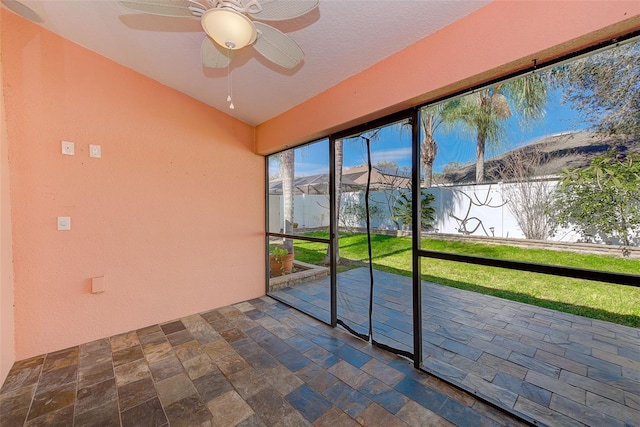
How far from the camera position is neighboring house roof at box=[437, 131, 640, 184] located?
143cm

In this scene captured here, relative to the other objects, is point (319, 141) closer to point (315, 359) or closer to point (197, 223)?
point (197, 223)

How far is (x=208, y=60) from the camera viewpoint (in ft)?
5.72

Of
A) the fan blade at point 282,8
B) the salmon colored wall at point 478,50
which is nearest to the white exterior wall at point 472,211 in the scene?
the salmon colored wall at point 478,50

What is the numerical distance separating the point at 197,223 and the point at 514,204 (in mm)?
3245

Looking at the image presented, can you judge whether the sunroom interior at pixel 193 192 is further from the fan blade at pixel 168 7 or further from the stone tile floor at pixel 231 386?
the fan blade at pixel 168 7

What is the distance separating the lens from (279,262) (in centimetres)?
384

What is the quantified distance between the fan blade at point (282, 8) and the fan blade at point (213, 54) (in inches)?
19.5

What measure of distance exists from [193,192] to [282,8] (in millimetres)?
2462

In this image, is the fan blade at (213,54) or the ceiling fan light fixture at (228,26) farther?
the fan blade at (213,54)

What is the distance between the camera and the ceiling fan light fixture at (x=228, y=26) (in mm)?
1163

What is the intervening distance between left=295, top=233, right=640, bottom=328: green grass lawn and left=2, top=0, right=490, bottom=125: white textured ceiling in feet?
5.10

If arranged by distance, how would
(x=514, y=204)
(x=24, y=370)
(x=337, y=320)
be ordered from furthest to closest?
(x=337, y=320)
(x=24, y=370)
(x=514, y=204)

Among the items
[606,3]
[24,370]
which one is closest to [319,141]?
[606,3]

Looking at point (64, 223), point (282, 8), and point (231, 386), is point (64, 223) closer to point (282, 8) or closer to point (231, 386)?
point (231, 386)
